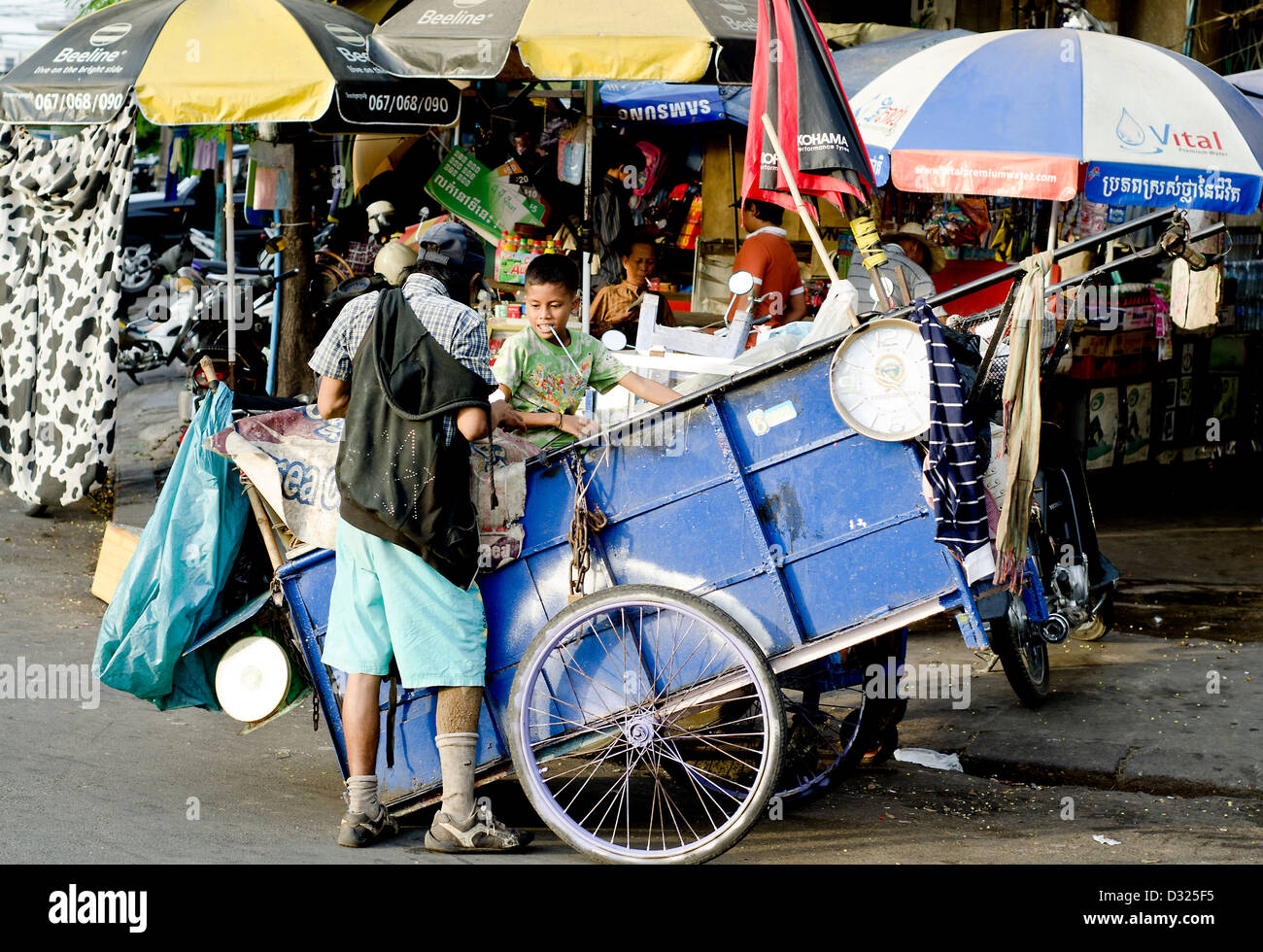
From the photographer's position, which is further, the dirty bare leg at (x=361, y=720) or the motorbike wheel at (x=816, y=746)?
the motorbike wheel at (x=816, y=746)

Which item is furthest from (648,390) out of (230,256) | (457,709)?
(230,256)

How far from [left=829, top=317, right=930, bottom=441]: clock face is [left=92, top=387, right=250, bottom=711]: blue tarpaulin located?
83.1 inches

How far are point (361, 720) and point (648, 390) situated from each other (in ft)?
4.32

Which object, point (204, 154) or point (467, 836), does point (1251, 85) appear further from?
point (204, 154)

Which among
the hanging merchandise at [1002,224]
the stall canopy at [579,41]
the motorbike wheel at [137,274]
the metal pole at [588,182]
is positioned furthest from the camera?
the motorbike wheel at [137,274]

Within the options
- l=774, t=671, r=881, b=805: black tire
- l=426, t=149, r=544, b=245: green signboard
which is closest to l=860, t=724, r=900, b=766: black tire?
l=774, t=671, r=881, b=805: black tire

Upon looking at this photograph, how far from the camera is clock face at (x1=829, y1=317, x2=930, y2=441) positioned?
11.6 ft

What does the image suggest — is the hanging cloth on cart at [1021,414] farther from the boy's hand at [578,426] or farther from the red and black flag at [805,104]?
the boy's hand at [578,426]

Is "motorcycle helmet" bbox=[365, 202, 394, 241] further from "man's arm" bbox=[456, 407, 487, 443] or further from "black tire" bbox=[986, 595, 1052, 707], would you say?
"man's arm" bbox=[456, 407, 487, 443]

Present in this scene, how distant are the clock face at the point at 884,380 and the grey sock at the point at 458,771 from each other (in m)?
1.44

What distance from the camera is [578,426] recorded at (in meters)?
4.04

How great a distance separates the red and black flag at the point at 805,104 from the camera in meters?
4.02

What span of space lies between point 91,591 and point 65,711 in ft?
5.55

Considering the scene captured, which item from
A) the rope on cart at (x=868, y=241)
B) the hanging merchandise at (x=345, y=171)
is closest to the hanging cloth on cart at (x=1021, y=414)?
the rope on cart at (x=868, y=241)
